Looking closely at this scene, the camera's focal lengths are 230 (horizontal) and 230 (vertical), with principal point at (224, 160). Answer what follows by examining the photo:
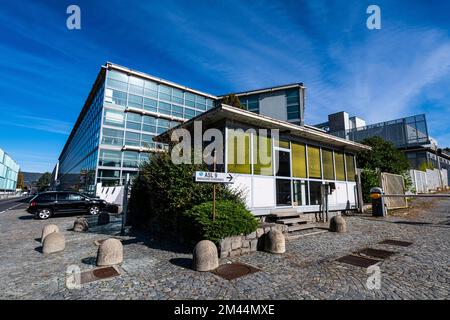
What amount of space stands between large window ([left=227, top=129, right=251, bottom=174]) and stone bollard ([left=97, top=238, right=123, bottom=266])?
4000 millimetres

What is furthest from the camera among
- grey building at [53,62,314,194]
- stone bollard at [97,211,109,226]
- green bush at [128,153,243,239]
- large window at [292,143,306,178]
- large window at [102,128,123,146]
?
large window at [102,128,123,146]

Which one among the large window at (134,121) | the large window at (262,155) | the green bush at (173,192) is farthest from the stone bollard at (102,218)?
the large window at (134,121)

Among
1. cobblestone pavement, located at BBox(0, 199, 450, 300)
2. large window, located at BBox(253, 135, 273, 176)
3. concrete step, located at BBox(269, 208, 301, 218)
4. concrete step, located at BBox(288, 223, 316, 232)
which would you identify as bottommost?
cobblestone pavement, located at BBox(0, 199, 450, 300)

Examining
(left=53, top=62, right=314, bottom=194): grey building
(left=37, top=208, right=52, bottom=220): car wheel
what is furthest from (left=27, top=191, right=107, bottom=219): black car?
(left=53, top=62, right=314, bottom=194): grey building

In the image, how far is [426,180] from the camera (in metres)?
23.2

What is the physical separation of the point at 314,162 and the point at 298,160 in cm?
126

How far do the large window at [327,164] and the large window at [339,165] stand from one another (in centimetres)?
48

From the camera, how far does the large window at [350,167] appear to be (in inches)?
498

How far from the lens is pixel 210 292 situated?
351cm

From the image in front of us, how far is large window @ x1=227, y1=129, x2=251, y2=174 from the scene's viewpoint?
25.6 feet

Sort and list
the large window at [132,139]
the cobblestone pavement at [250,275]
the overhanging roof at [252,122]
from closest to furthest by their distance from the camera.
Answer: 1. the cobblestone pavement at [250,275]
2. the overhanging roof at [252,122]
3. the large window at [132,139]

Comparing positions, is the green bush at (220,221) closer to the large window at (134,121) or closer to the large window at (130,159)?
the large window at (130,159)

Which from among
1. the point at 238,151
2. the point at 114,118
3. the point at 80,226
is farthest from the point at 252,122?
the point at 114,118

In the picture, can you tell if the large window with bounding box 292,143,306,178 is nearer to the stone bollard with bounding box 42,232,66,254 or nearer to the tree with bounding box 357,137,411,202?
the tree with bounding box 357,137,411,202
